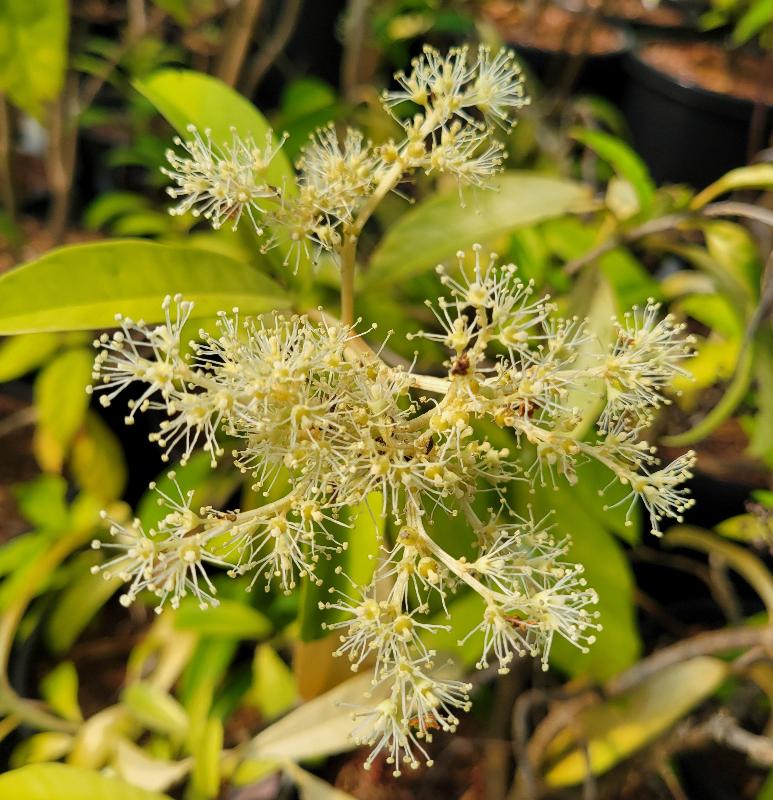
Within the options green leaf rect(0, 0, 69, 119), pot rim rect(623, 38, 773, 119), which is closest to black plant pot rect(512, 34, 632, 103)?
pot rim rect(623, 38, 773, 119)

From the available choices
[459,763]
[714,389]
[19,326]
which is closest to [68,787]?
[19,326]

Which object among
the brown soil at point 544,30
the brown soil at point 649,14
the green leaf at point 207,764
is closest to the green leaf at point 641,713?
the green leaf at point 207,764

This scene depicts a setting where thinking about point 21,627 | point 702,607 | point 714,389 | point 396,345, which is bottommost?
point 21,627

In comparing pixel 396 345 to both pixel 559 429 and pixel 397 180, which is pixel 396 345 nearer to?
pixel 397 180

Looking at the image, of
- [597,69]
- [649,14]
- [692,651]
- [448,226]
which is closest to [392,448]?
[448,226]

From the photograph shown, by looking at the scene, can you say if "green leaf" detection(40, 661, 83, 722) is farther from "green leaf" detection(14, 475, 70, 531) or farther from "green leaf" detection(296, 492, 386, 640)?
"green leaf" detection(296, 492, 386, 640)

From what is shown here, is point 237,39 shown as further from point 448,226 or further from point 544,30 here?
point 544,30
